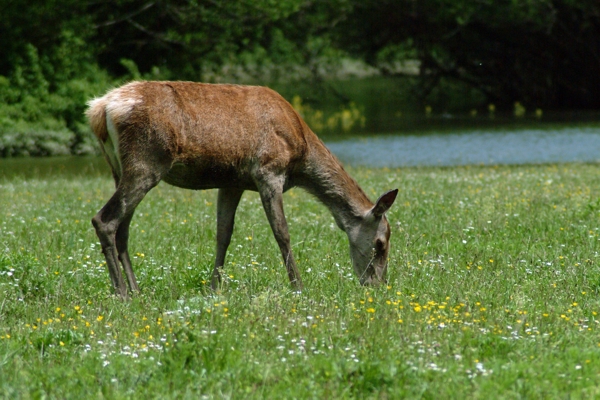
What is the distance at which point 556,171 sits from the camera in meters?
16.5

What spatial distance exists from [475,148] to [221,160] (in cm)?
1834

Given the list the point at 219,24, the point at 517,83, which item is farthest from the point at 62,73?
the point at 517,83

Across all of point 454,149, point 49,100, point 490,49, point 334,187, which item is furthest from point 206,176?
point 490,49

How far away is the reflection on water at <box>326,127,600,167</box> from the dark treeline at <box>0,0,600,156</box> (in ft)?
17.7

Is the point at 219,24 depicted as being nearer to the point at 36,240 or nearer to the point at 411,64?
the point at 411,64

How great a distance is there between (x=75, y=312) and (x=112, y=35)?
22.6 m

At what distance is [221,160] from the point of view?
737 centimetres

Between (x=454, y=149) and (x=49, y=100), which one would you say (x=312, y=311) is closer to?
(x=454, y=149)

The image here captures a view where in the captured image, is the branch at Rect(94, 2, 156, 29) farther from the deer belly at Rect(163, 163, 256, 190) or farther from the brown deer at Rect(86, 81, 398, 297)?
the deer belly at Rect(163, 163, 256, 190)

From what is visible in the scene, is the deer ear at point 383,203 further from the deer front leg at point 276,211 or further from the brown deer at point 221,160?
the deer front leg at point 276,211

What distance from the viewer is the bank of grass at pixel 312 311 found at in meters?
4.62

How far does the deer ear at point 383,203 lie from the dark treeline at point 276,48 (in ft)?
57.4

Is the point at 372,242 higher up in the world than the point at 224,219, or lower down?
lower down

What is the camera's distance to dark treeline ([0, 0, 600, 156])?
80.6ft
